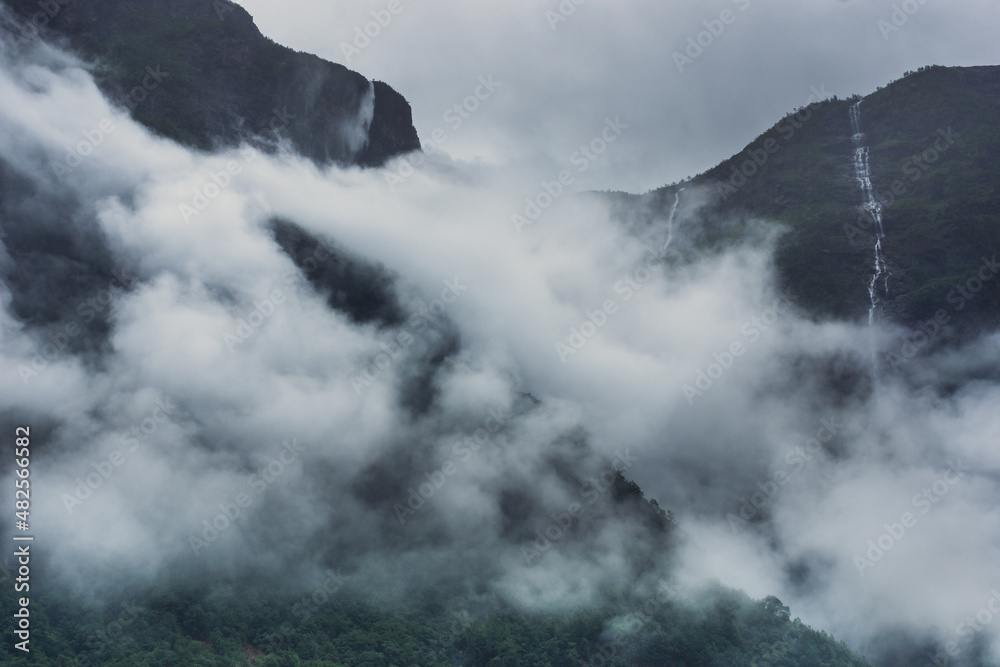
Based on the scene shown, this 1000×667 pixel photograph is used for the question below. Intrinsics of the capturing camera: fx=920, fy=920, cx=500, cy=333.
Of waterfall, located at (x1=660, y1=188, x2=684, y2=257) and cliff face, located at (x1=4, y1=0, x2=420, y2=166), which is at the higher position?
waterfall, located at (x1=660, y1=188, x2=684, y2=257)

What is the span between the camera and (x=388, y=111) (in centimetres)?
15950

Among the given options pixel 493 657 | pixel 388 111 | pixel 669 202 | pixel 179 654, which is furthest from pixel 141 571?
pixel 669 202

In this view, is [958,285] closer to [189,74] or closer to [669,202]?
[669,202]

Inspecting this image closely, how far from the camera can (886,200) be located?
15150 centimetres

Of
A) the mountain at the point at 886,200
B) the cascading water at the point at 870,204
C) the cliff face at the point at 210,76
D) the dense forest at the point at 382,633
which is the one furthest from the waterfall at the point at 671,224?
the dense forest at the point at 382,633

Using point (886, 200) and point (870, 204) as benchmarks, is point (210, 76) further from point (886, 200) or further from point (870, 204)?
point (886, 200)

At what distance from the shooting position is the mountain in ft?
456

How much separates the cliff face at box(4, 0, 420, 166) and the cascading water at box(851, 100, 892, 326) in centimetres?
8386

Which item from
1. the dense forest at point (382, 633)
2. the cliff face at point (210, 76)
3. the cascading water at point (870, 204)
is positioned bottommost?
the dense forest at point (382, 633)

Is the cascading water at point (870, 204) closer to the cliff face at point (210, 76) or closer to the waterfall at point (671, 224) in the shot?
the waterfall at point (671, 224)

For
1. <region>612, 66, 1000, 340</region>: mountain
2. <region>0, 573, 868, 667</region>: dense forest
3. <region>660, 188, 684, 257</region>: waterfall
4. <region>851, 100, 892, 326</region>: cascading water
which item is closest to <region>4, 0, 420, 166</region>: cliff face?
<region>660, 188, 684, 257</region>: waterfall

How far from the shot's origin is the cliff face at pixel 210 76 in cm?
12619

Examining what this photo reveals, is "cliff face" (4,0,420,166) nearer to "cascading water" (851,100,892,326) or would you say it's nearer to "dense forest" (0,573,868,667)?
"dense forest" (0,573,868,667)

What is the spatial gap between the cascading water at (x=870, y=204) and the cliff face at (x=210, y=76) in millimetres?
83864
